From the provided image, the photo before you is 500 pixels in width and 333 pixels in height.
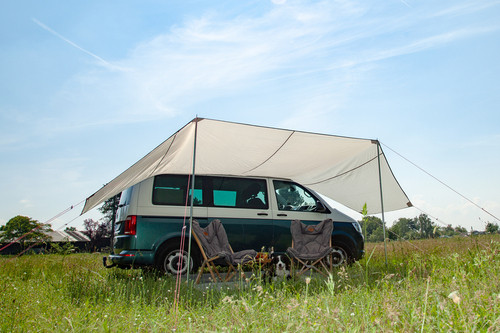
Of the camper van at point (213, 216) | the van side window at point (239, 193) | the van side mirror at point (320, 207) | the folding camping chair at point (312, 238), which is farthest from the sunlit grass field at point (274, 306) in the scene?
the van side window at point (239, 193)

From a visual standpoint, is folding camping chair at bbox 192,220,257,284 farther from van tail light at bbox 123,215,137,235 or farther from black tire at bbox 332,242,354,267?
black tire at bbox 332,242,354,267

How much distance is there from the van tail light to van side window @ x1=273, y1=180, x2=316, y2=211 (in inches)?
87.5

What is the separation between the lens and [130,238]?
5289 mm

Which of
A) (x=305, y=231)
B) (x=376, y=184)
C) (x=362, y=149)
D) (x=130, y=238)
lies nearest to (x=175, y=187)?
(x=130, y=238)

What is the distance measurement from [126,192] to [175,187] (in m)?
0.73

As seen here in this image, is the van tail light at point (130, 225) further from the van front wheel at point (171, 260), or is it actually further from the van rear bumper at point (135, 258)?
the van front wheel at point (171, 260)

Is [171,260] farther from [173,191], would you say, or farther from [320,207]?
[320,207]

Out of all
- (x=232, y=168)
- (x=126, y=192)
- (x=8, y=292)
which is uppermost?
(x=232, y=168)

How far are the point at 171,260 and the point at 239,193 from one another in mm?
1426

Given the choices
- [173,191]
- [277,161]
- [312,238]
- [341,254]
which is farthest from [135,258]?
[341,254]

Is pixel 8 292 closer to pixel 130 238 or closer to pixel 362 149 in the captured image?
pixel 130 238

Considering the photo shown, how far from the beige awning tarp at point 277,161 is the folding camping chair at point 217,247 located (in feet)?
3.02

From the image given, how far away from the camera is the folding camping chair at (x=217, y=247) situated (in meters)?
4.80

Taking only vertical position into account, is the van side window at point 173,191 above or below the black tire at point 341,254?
above
